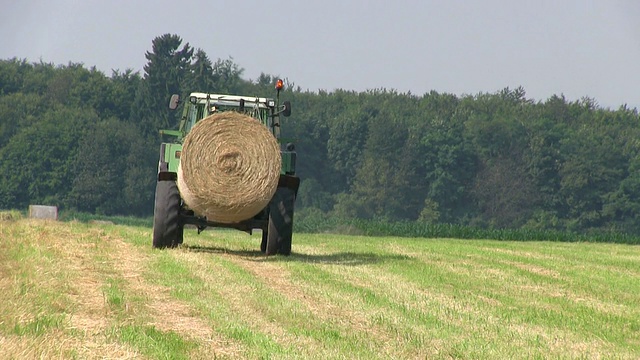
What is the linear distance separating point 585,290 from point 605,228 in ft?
251

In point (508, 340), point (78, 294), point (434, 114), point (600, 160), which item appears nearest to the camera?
point (508, 340)

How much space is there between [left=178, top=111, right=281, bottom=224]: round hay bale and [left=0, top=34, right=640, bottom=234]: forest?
6400cm

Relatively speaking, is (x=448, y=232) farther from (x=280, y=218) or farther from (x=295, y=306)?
(x=295, y=306)

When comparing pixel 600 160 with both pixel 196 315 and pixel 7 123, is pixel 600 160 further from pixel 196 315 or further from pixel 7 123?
pixel 196 315

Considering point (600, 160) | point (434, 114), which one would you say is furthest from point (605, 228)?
point (434, 114)

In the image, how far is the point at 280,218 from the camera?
20.1 m

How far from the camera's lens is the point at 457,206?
321 feet

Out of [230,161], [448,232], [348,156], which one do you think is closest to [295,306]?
[230,161]

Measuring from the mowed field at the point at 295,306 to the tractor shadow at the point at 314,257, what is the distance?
56 millimetres

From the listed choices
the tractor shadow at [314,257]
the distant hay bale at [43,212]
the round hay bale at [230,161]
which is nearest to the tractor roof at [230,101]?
the tractor shadow at [314,257]

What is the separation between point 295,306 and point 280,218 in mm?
7278

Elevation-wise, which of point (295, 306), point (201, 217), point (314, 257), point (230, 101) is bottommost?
point (295, 306)

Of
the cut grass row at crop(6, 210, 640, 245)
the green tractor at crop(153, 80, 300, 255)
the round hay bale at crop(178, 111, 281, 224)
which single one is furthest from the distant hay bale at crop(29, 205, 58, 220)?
the round hay bale at crop(178, 111, 281, 224)

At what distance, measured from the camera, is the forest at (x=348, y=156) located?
83.4 metres
